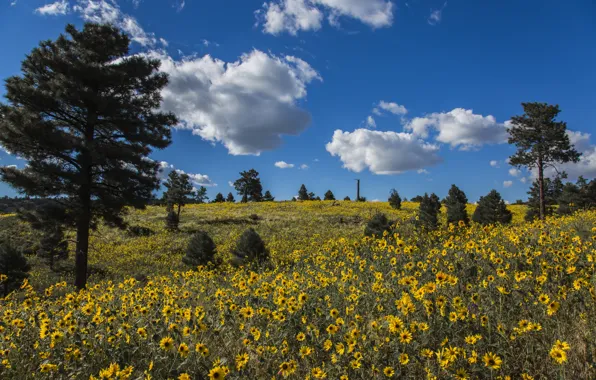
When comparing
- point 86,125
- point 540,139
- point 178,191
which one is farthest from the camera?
point 178,191

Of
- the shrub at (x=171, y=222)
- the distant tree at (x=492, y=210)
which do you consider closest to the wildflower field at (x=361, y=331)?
the distant tree at (x=492, y=210)

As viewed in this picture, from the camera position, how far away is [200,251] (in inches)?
766

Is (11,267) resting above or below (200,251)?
below

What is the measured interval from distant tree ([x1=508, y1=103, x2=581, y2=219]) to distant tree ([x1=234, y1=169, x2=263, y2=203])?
184ft

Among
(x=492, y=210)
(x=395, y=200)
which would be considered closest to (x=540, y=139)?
(x=492, y=210)

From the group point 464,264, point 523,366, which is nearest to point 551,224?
point 464,264

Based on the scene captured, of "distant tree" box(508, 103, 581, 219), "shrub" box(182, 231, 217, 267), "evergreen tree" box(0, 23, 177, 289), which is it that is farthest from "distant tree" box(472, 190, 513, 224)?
"evergreen tree" box(0, 23, 177, 289)

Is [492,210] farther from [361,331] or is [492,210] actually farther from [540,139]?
[361,331]

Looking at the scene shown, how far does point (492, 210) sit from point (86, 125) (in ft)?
106

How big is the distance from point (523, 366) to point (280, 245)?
2394 centimetres

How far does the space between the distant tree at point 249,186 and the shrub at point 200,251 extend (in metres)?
59.1

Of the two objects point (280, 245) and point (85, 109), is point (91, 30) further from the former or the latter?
point (280, 245)

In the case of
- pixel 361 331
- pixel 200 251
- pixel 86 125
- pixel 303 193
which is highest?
pixel 303 193

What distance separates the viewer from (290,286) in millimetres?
5070
